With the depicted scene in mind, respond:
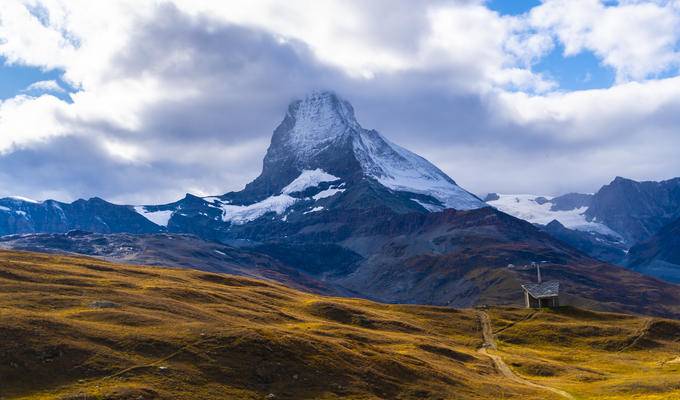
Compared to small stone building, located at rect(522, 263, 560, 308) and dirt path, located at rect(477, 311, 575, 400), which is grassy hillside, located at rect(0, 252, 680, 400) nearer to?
dirt path, located at rect(477, 311, 575, 400)

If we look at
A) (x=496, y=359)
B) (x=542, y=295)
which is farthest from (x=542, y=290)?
(x=496, y=359)

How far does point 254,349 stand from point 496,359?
5507 cm

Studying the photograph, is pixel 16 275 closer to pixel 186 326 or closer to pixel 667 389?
pixel 186 326

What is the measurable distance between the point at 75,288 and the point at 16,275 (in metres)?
11.1

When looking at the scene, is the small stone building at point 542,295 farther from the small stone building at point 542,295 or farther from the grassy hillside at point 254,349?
the grassy hillside at point 254,349

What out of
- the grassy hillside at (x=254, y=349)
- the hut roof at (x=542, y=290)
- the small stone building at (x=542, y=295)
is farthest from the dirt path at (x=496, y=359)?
the small stone building at (x=542, y=295)

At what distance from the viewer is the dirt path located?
11011 centimetres

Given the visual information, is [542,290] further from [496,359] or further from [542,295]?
[496,359]

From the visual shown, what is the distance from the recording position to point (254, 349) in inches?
3858

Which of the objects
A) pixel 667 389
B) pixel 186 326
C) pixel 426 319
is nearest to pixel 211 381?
pixel 186 326

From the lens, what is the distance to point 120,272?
16088 cm

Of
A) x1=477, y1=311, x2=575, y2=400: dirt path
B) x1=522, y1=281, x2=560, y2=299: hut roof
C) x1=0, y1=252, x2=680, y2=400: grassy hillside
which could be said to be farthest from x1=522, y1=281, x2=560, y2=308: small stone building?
x1=0, y1=252, x2=680, y2=400: grassy hillside

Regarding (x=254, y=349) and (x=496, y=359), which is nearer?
(x=254, y=349)

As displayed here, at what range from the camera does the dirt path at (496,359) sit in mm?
110106
